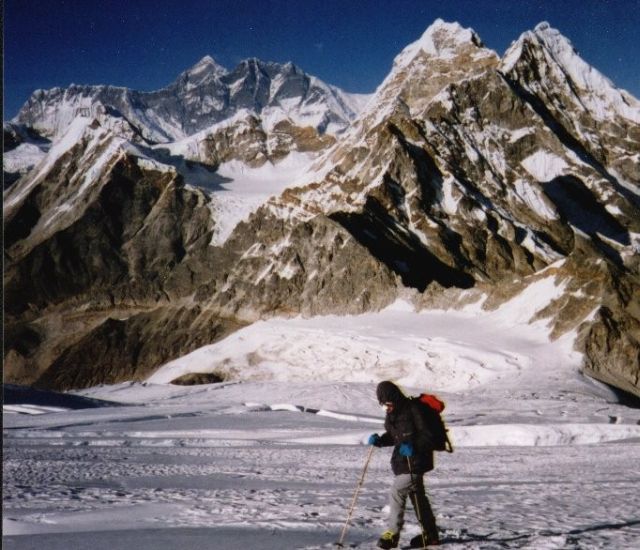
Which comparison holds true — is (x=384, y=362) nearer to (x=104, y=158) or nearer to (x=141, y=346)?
(x=141, y=346)

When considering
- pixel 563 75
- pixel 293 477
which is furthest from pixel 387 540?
pixel 563 75

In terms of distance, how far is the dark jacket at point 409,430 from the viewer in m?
6.96

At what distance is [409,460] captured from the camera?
6.96 m

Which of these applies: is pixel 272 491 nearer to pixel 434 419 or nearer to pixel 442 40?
pixel 434 419

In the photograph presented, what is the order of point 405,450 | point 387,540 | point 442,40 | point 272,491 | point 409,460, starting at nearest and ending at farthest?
point 387,540, point 405,450, point 409,460, point 272,491, point 442,40

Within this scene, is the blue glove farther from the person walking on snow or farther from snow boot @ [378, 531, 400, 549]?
snow boot @ [378, 531, 400, 549]

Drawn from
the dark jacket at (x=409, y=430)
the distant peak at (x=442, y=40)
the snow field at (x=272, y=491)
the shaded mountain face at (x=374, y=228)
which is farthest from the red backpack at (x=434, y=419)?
the distant peak at (x=442, y=40)

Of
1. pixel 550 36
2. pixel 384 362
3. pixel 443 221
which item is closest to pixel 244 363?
pixel 384 362

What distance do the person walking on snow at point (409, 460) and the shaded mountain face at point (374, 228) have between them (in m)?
47.5

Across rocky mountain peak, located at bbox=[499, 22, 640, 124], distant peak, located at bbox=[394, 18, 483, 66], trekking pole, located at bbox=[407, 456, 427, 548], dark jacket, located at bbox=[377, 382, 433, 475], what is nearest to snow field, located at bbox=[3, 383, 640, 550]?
trekking pole, located at bbox=[407, 456, 427, 548]

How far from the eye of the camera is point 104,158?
12181 cm

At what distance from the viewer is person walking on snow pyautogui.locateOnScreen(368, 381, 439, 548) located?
6.85m

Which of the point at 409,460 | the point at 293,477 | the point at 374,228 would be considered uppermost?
Answer: the point at 374,228

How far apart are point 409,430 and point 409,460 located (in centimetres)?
30
